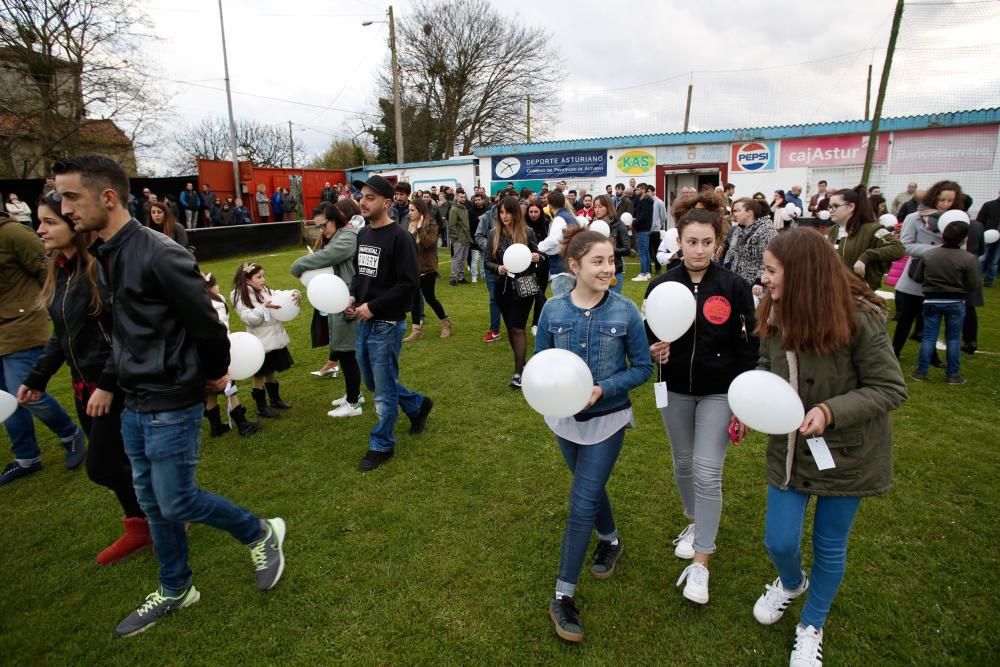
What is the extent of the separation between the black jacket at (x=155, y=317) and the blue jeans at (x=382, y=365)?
1.63 meters

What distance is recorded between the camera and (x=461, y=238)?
1169 cm

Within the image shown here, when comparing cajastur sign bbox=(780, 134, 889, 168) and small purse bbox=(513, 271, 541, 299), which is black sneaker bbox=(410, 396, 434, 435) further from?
cajastur sign bbox=(780, 134, 889, 168)

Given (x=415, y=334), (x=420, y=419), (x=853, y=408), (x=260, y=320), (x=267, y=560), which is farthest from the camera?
(x=415, y=334)

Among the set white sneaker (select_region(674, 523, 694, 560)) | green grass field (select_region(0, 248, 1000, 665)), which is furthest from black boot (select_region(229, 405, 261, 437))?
white sneaker (select_region(674, 523, 694, 560))

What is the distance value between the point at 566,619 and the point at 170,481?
187 centimetres

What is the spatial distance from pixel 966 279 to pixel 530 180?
18.1m

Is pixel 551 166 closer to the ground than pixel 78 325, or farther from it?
farther from it

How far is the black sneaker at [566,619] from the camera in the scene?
2412 millimetres

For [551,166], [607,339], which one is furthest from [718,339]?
[551,166]

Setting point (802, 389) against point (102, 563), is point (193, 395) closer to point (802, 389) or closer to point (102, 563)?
point (102, 563)

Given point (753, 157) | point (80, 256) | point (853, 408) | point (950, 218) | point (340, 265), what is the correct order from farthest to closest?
1. point (753, 157)
2. point (950, 218)
3. point (340, 265)
4. point (80, 256)
5. point (853, 408)

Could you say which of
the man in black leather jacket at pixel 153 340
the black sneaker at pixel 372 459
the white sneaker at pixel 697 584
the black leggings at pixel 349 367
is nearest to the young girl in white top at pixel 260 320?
the black leggings at pixel 349 367

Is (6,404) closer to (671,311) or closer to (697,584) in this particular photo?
(671,311)

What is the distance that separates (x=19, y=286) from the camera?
387 centimetres
